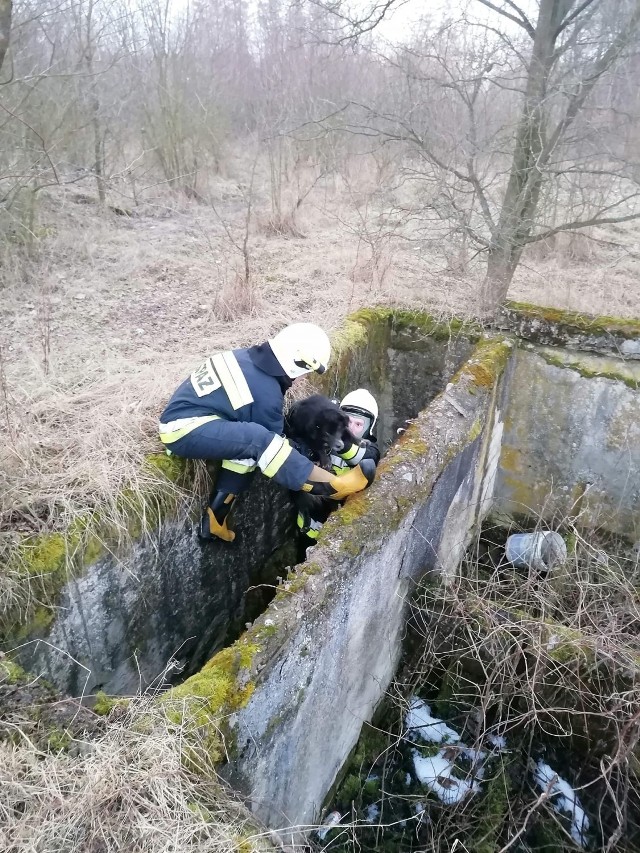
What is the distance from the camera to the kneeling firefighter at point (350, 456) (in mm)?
3754

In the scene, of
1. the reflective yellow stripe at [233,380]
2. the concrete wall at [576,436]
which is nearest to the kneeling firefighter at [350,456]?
the reflective yellow stripe at [233,380]

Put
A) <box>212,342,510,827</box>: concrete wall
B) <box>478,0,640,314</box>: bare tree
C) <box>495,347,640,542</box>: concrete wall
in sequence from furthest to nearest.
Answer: <box>478,0,640,314</box>: bare tree
<box>495,347,640,542</box>: concrete wall
<box>212,342,510,827</box>: concrete wall

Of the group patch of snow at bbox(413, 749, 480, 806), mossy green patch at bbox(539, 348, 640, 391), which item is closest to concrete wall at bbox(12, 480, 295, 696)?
patch of snow at bbox(413, 749, 480, 806)

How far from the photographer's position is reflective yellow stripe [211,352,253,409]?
3.27 meters

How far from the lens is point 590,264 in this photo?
363 inches

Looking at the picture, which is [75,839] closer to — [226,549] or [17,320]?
[226,549]

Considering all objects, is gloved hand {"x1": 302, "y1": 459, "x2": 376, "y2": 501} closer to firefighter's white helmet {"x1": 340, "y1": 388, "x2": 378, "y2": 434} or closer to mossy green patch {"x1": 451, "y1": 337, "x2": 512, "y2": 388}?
firefighter's white helmet {"x1": 340, "y1": 388, "x2": 378, "y2": 434}

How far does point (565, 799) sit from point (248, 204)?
631 centimetres

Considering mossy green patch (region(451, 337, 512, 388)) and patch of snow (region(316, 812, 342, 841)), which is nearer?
patch of snow (region(316, 812, 342, 841))

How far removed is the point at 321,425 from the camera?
3.61 meters

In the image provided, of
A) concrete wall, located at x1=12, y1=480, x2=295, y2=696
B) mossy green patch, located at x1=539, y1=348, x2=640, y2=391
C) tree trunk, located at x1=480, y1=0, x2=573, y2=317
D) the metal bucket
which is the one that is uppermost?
tree trunk, located at x1=480, y1=0, x2=573, y2=317

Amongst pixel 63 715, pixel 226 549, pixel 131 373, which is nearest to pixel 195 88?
pixel 131 373

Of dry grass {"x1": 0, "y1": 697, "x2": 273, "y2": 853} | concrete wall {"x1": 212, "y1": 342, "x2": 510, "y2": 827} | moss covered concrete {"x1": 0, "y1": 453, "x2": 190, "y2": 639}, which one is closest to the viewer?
dry grass {"x1": 0, "y1": 697, "x2": 273, "y2": 853}

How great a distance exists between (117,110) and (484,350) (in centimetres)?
854
